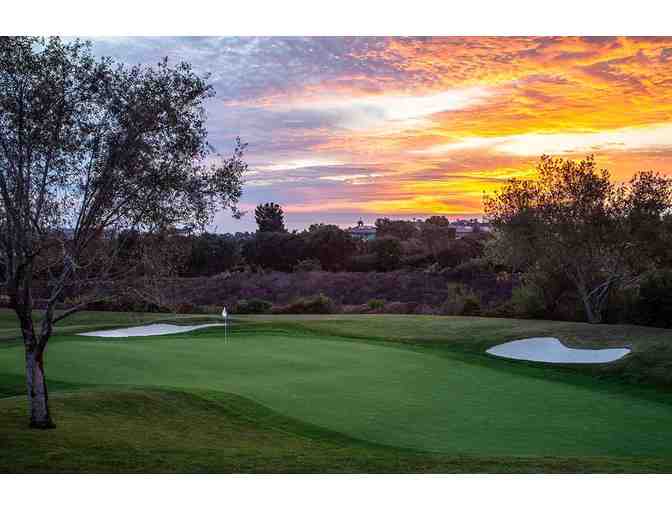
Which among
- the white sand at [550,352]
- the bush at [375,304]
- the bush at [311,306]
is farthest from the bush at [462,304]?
the white sand at [550,352]

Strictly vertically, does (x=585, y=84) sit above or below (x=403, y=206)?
above

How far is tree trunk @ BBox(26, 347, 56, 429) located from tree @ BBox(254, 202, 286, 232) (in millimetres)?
9092

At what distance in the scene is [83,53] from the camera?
706 centimetres

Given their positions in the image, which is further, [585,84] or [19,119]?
[585,84]

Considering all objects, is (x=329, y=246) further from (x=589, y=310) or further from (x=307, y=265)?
(x=589, y=310)

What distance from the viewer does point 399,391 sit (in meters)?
9.45

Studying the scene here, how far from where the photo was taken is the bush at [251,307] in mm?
22922

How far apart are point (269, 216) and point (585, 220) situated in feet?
27.3

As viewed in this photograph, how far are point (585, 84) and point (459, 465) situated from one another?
8.72m

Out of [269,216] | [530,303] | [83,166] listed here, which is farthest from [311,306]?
[83,166]

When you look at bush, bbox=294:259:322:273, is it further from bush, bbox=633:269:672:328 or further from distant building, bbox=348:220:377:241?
bush, bbox=633:269:672:328

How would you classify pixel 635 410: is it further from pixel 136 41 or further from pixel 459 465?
pixel 136 41

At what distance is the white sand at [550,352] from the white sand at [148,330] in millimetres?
7522
